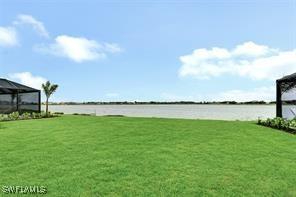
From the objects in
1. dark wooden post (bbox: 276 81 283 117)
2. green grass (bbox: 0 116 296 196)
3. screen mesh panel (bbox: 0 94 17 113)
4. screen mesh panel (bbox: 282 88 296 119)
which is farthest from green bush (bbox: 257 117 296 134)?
screen mesh panel (bbox: 0 94 17 113)

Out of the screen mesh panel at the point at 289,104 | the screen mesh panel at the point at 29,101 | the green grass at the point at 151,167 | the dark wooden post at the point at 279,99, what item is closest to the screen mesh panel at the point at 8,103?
the screen mesh panel at the point at 29,101

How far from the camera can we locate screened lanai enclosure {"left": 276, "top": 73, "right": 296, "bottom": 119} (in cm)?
1941

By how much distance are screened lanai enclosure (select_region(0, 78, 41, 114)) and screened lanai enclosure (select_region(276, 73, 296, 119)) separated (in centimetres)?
2220

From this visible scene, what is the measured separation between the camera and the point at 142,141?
35.0ft

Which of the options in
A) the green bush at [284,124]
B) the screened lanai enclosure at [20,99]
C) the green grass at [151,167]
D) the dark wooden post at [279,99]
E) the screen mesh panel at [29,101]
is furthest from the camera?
the screen mesh panel at [29,101]

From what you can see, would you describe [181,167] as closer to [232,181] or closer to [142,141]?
[232,181]

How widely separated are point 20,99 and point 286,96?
80.9 ft

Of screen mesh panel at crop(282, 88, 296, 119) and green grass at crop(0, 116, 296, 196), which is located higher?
screen mesh panel at crop(282, 88, 296, 119)

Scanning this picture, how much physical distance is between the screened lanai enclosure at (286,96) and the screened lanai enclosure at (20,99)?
22199mm

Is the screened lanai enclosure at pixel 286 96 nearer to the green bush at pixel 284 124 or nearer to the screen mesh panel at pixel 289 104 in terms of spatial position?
the screen mesh panel at pixel 289 104

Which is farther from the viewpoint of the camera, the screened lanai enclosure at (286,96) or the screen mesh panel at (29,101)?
the screen mesh panel at (29,101)

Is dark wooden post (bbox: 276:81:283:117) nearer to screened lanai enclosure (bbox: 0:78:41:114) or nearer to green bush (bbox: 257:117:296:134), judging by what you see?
green bush (bbox: 257:117:296:134)

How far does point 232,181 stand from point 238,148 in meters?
3.76

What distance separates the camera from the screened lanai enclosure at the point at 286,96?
19406 millimetres
